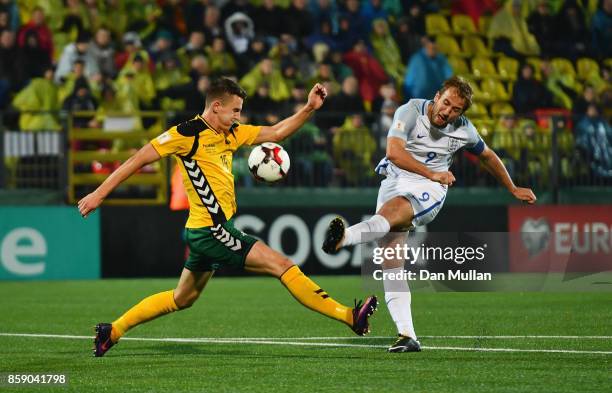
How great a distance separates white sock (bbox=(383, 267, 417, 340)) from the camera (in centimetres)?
938

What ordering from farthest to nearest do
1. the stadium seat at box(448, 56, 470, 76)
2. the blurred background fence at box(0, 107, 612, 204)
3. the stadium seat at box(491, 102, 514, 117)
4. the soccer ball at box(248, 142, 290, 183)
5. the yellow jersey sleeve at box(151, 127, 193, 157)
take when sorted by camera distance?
the stadium seat at box(448, 56, 470, 76), the stadium seat at box(491, 102, 514, 117), the blurred background fence at box(0, 107, 612, 204), the soccer ball at box(248, 142, 290, 183), the yellow jersey sleeve at box(151, 127, 193, 157)

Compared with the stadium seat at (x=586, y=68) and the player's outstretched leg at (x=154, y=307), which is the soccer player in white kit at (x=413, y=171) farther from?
the stadium seat at (x=586, y=68)

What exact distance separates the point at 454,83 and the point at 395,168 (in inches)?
36.4

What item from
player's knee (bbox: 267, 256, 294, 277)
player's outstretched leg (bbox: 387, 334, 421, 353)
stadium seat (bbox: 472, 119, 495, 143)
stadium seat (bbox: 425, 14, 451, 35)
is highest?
stadium seat (bbox: 425, 14, 451, 35)

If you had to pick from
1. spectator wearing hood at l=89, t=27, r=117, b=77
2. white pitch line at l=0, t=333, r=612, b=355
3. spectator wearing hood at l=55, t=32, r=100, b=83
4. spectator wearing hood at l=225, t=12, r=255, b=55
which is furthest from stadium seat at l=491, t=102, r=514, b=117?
white pitch line at l=0, t=333, r=612, b=355

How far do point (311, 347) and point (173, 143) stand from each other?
1930 mm

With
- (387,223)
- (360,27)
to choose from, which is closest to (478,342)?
(387,223)

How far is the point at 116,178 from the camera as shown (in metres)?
8.88

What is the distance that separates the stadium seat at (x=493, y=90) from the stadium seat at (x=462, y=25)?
4.24ft

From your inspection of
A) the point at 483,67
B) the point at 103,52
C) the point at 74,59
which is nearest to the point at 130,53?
the point at 103,52

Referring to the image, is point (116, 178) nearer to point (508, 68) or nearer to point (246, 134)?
point (246, 134)

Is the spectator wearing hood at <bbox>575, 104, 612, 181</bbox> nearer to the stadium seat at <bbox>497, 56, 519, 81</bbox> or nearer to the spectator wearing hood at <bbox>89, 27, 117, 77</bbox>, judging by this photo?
the stadium seat at <bbox>497, 56, 519, 81</bbox>

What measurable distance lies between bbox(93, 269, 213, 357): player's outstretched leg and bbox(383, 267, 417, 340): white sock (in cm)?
133

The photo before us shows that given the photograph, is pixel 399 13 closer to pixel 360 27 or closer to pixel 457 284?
pixel 360 27
